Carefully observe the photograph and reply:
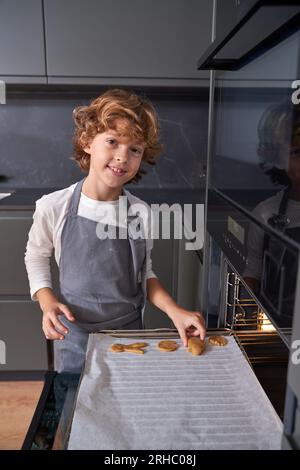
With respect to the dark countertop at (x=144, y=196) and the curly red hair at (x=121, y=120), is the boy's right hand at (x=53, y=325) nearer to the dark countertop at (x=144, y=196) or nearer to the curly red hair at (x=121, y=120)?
the curly red hair at (x=121, y=120)

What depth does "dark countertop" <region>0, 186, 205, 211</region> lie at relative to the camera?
1.55 meters

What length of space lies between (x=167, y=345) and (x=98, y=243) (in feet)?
1.14

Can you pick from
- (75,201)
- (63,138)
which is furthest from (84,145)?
(63,138)

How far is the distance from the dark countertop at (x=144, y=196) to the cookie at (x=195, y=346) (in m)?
1.05

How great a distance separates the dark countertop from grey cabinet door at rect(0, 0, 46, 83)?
0.46 meters

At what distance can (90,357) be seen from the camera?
58cm

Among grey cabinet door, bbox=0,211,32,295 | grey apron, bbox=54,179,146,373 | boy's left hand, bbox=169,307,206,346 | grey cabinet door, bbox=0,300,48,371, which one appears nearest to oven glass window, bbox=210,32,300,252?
boy's left hand, bbox=169,307,206,346

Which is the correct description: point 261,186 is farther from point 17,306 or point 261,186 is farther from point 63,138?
point 63,138

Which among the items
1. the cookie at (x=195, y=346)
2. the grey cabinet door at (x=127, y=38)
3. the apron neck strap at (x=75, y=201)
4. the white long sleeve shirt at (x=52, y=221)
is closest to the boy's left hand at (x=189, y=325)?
the cookie at (x=195, y=346)

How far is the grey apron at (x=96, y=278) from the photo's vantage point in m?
0.85

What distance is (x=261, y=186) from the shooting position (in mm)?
502
